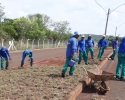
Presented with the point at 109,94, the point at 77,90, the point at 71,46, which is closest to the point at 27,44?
the point at 71,46

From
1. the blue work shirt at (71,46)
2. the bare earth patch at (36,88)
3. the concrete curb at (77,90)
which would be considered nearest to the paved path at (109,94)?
the concrete curb at (77,90)

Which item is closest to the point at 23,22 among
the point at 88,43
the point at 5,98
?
the point at 88,43

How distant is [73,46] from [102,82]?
1937 millimetres

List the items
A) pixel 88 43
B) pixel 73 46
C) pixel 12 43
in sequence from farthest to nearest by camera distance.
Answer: pixel 12 43, pixel 88 43, pixel 73 46

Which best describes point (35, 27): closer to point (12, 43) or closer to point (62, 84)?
point (12, 43)

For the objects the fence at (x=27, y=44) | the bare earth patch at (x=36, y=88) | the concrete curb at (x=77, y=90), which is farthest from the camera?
the fence at (x=27, y=44)

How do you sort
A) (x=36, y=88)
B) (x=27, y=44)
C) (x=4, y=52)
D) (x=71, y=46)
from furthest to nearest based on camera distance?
(x=27, y=44) → (x=4, y=52) → (x=71, y=46) → (x=36, y=88)

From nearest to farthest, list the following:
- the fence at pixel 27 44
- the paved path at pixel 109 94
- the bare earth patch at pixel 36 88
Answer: the bare earth patch at pixel 36 88 < the paved path at pixel 109 94 < the fence at pixel 27 44

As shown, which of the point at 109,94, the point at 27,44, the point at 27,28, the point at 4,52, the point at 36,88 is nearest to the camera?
the point at 36,88

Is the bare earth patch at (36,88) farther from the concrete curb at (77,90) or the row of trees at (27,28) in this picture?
the row of trees at (27,28)

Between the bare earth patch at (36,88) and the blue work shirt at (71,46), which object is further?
the blue work shirt at (71,46)

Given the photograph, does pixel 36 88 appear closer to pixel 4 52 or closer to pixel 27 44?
pixel 4 52

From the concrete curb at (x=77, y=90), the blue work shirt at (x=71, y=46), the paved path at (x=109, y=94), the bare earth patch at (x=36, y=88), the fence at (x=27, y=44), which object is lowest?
the paved path at (x=109, y=94)

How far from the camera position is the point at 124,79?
952 centimetres
